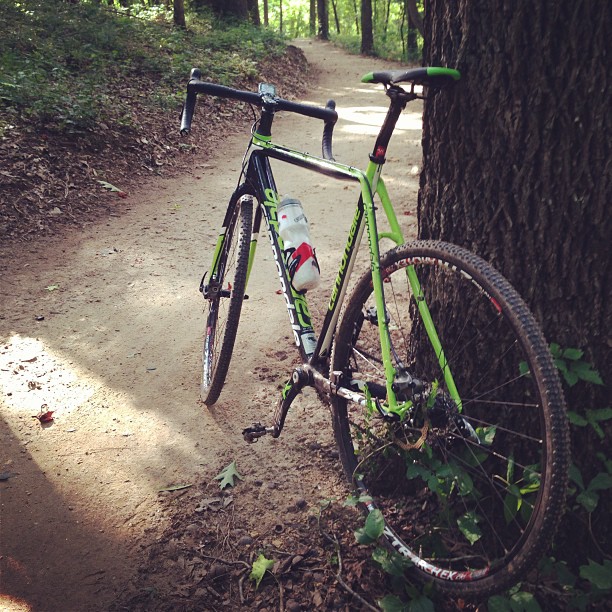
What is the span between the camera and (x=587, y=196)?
192 centimetres

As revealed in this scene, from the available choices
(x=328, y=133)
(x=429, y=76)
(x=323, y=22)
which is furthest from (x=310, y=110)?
(x=323, y=22)

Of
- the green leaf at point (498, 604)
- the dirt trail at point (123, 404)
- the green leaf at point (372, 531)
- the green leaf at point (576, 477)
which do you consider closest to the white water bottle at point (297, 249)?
the dirt trail at point (123, 404)

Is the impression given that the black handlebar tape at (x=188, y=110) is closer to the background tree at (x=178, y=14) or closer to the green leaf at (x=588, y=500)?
the green leaf at (x=588, y=500)

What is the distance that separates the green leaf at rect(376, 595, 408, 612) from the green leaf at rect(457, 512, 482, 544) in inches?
13.6

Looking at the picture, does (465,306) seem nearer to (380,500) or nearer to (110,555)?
(380,500)

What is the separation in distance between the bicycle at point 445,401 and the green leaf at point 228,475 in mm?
548

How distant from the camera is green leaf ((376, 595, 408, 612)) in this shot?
212 cm

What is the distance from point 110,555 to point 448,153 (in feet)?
7.42

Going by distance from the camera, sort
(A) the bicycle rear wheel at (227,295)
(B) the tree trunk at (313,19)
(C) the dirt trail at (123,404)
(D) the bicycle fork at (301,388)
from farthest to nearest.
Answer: (B) the tree trunk at (313,19), (A) the bicycle rear wheel at (227,295), (C) the dirt trail at (123,404), (D) the bicycle fork at (301,388)

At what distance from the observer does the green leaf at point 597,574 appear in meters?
1.96

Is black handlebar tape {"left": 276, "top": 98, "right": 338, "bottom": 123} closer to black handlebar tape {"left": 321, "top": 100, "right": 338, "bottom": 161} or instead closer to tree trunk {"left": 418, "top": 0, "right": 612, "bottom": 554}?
black handlebar tape {"left": 321, "top": 100, "right": 338, "bottom": 161}

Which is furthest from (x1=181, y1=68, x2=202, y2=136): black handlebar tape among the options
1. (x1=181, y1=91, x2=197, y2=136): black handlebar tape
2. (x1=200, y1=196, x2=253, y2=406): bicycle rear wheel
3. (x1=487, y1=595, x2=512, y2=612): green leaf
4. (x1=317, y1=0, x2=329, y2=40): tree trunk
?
(x1=317, y1=0, x2=329, y2=40): tree trunk

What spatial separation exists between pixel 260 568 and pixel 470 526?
0.91 m

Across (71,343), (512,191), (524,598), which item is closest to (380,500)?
(524,598)
